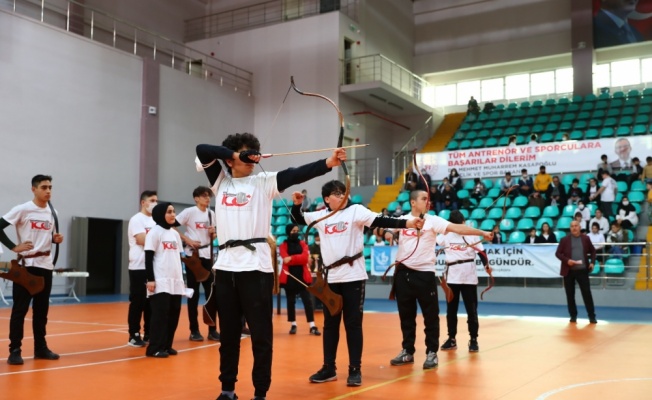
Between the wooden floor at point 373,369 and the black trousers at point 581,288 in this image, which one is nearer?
the wooden floor at point 373,369

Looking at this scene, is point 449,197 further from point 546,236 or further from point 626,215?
point 626,215

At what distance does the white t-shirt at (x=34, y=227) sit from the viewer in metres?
6.86

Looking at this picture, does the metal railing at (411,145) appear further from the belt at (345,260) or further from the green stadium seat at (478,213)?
the belt at (345,260)

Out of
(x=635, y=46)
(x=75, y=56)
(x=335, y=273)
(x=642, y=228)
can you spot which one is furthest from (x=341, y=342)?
(x=635, y=46)

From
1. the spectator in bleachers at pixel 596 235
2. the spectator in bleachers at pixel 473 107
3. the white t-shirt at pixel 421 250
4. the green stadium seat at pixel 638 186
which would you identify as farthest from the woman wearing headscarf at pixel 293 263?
the spectator in bleachers at pixel 473 107

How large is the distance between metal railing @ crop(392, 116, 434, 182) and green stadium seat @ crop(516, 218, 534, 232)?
8.45 m

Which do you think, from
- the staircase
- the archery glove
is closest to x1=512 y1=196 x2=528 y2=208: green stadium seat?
the staircase

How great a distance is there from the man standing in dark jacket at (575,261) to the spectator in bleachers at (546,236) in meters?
3.47

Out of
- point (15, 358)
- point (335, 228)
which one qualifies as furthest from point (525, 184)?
point (15, 358)

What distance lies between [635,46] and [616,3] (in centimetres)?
189

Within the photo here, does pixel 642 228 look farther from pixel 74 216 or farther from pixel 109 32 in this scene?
pixel 109 32

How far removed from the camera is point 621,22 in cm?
2494

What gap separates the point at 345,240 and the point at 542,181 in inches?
535

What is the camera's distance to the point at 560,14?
87.5 feet
